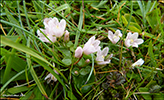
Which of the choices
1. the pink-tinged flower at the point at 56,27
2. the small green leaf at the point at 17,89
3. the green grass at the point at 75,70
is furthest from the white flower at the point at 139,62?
the small green leaf at the point at 17,89

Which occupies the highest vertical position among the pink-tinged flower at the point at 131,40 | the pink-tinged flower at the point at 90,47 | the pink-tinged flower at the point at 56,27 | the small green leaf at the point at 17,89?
the pink-tinged flower at the point at 56,27

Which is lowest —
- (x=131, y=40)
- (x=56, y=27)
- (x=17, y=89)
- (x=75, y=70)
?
(x=17, y=89)

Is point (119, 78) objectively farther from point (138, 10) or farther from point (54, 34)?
point (138, 10)

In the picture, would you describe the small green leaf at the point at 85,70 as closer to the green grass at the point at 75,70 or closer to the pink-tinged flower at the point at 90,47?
the green grass at the point at 75,70

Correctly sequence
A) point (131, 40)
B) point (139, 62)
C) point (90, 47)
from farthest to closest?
1. point (131, 40)
2. point (139, 62)
3. point (90, 47)

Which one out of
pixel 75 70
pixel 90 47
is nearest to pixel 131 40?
pixel 90 47

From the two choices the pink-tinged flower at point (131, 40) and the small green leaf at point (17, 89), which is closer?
the small green leaf at point (17, 89)

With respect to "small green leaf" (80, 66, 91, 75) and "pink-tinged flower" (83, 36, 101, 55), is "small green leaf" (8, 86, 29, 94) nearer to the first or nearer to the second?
"small green leaf" (80, 66, 91, 75)

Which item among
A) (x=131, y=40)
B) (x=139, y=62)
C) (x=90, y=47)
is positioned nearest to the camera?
(x=90, y=47)

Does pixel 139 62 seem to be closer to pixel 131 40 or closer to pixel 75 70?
pixel 131 40

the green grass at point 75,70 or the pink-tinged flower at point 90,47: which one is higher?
the pink-tinged flower at point 90,47

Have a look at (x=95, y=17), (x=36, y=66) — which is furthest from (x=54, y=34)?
(x=95, y=17)

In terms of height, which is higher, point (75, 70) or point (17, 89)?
point (75, 70)

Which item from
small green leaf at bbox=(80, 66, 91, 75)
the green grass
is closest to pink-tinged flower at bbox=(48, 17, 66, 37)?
the green grass
